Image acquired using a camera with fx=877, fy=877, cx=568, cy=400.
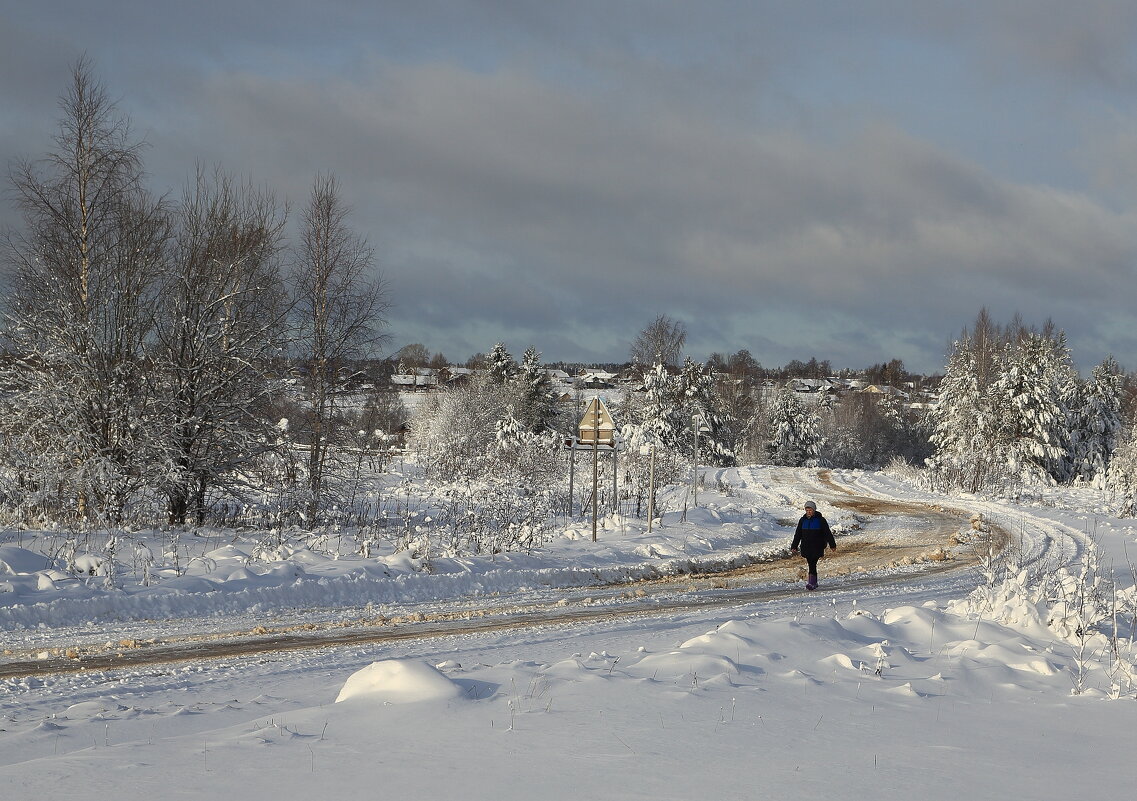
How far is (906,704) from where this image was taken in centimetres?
639

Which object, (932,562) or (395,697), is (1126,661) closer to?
(395,697)

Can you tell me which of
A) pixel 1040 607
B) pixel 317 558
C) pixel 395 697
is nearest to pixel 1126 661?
pixel 1040 607

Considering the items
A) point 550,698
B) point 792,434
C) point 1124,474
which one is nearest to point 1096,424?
point 1124,474

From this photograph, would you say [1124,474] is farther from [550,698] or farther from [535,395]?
[550,698]

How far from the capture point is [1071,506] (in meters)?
32.2

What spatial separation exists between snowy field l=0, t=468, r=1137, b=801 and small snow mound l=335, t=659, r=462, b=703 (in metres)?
0.02

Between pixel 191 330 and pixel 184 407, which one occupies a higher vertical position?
pixel 191 330

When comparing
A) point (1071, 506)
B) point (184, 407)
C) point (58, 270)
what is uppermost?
point (58, 270)

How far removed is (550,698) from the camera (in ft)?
19.8

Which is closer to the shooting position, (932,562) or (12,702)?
(12,702)

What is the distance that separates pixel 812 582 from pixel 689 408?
47614 mm

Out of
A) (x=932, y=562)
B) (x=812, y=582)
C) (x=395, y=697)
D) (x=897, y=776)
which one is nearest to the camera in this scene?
(x=897, y=776)

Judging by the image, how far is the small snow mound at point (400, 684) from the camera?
5887 mm

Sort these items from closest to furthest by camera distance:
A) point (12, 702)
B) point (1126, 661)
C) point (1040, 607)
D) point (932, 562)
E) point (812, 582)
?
point (12, 702), point (1126, 661), point (1040, 607), point (812, 582), point (932, 562)
